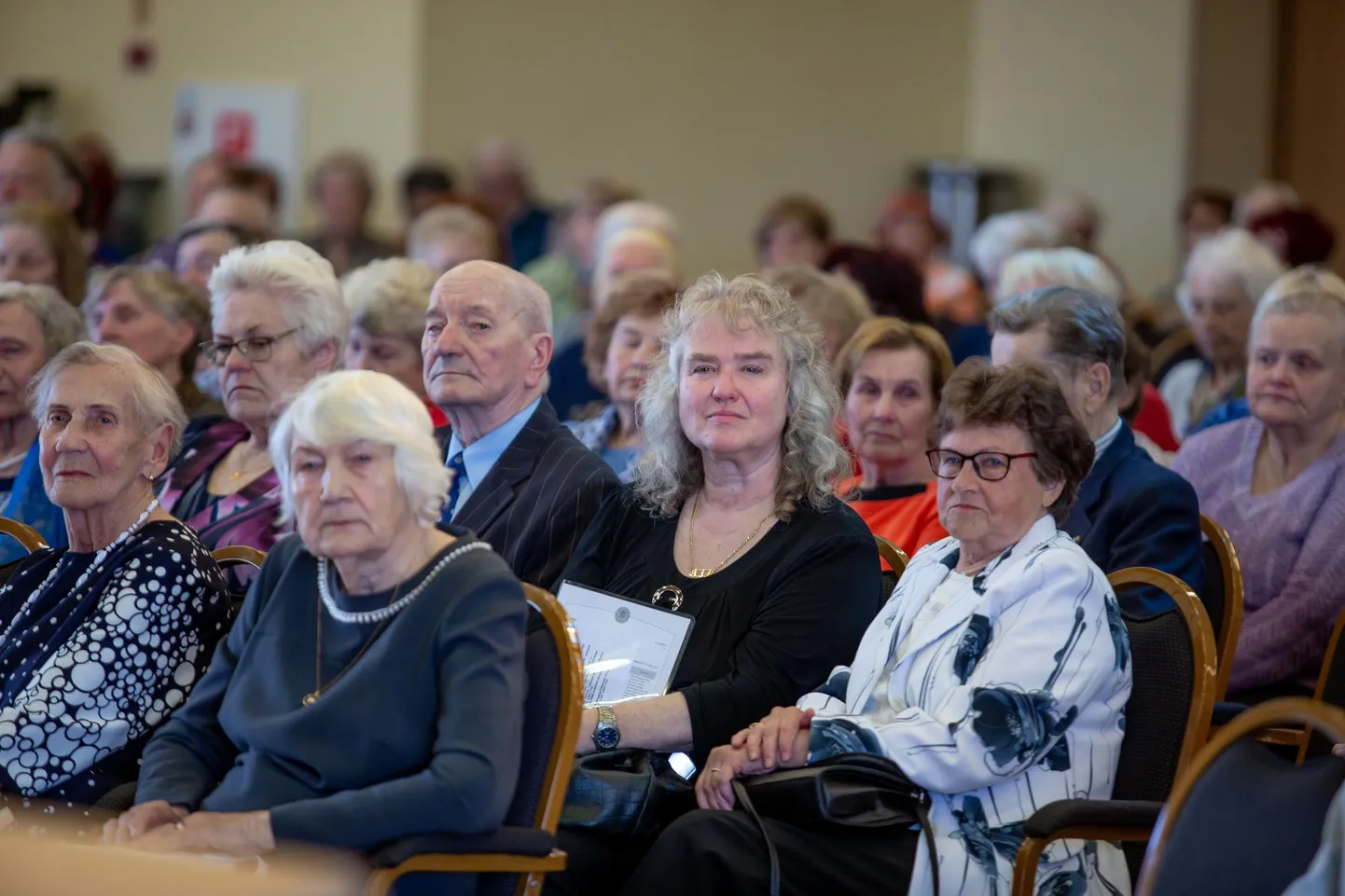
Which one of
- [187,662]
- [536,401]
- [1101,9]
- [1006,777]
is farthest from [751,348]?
[1101,9]

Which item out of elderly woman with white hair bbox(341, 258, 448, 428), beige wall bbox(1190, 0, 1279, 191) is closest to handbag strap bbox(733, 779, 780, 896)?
elderly woman with white hair bbox(341, 258, 448, 428)

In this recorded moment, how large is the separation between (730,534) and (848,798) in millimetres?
630

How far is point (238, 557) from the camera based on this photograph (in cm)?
305

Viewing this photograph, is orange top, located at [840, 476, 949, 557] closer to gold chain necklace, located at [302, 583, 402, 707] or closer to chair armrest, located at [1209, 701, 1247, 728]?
chair armrest, located at [1209, 701, 1247, 728]

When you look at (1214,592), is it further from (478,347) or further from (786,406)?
(478,347)

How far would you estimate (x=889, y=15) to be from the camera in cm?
1066

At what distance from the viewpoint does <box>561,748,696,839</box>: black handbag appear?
269 centimetres

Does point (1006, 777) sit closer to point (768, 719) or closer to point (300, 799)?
point (768, 719)

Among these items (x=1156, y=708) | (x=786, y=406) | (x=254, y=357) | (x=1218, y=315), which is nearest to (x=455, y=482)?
(x=254, y=357)

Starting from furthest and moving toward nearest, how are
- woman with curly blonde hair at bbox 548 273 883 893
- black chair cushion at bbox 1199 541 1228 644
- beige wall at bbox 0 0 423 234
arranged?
beige wall at bbox 0 0 423 234 → black chair cushion at bbox 1199 541 1228 644 → woman with curly blonde hair at bbox 548 273 883 893

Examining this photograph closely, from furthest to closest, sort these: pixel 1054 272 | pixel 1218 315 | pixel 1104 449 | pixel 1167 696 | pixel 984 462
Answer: pixel 1218 315 → pixel 1054 272 → pixel 1104 449 → pixel 984 462 → pixel 1167 696

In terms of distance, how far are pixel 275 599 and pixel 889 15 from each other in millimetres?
8894

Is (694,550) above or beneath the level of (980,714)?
above

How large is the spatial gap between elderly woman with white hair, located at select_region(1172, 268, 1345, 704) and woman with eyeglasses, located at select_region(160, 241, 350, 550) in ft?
6.80
